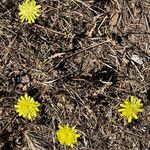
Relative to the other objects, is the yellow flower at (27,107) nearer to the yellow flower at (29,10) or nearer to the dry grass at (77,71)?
the dry grass at (77,71)

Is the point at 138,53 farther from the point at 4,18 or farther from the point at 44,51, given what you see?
the point at 4,18

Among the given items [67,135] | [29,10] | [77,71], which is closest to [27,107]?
[67,135]

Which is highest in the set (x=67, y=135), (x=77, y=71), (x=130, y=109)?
(x=77, y=71)

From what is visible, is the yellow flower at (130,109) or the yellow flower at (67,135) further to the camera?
the yellow flower at (130,109)

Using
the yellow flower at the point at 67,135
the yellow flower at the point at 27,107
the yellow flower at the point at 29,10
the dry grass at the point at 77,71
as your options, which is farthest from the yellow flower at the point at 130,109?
the yellow flower at the point at 29,10

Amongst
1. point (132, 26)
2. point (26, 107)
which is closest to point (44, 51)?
point (26, 107)

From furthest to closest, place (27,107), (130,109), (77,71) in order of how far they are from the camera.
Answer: (77,71) → (130,109) → (27,107)

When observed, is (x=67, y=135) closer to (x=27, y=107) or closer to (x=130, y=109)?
(x=27, y=107)
